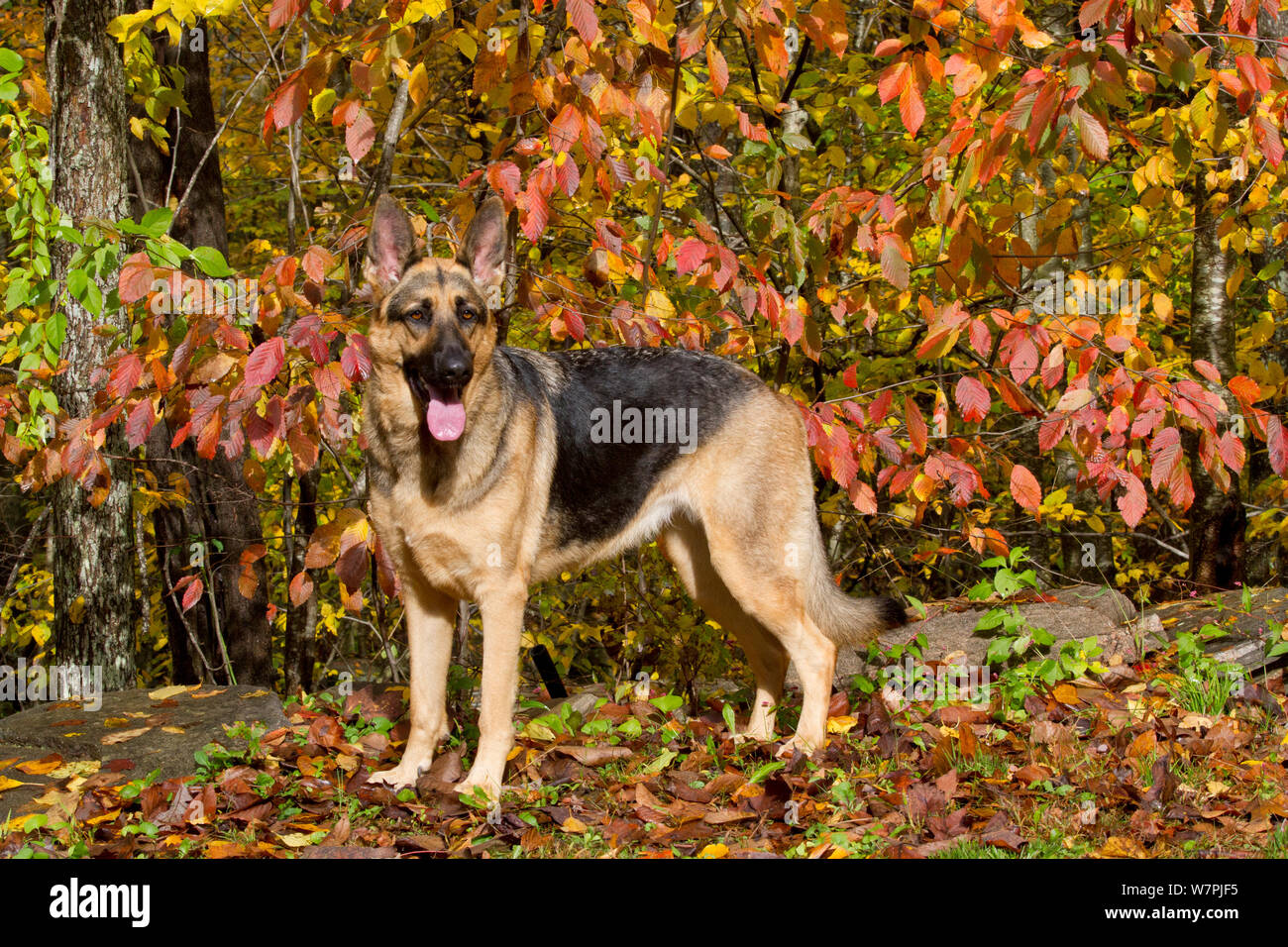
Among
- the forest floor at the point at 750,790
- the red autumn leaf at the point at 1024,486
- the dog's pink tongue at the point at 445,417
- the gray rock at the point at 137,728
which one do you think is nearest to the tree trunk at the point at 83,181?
the gray rock at the point at 137,728

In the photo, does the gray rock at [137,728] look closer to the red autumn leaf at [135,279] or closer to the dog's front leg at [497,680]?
the dog's front leg at [497,680]

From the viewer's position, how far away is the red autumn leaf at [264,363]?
4.21m

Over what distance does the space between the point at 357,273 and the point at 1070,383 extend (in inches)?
161

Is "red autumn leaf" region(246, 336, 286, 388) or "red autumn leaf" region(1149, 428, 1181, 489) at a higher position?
"red autumn leaf" region(246, 336, 286, 388)

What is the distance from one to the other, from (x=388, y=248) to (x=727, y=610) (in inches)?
96.4

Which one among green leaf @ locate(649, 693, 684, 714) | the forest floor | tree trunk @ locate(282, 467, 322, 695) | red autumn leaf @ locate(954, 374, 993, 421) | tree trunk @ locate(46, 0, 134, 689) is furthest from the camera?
tree trunk @ locate(282, 467, 322, 695)

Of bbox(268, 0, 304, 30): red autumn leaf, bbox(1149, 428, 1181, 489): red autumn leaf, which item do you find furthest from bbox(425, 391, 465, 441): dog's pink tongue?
bbox(1149, 428, 1181, 489): red autumn leaf

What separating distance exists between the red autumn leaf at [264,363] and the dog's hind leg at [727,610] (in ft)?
7.07

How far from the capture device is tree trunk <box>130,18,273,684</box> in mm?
7355

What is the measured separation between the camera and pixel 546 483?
195 inches

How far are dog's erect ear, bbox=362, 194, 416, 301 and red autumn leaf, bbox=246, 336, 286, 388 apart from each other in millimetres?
502

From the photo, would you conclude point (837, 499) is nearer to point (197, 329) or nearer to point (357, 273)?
point (357, 273)

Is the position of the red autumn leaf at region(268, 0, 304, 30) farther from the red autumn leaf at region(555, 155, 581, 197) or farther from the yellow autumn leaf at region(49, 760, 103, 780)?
the yellow autumn leaf at region(49, 760, 103, 780)

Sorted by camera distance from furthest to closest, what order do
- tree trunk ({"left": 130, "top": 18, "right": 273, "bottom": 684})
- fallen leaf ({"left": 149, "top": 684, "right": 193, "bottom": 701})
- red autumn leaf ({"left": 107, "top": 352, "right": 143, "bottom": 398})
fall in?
1. tree trunk ({"left": 130, "top": 18, "right": 273, "bottom": 684})
2. fallen leaf ({"left": 149, "top": 684, "right": 193, "bottom": 701})
3. red autumn leaf ({"left": 107, "top": 352, "right": 143, "bottom": 398})
